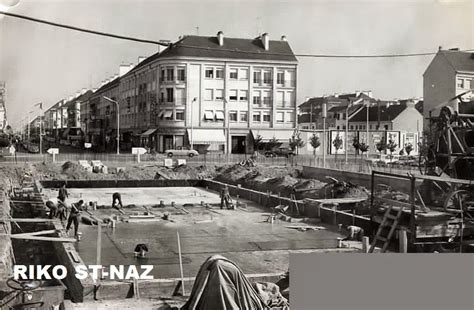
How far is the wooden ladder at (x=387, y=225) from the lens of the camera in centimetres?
604

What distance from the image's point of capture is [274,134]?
27.8 ft

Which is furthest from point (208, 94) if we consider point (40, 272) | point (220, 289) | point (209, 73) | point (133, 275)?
point (40, 272)

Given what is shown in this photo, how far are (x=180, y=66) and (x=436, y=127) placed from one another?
10.5 ft

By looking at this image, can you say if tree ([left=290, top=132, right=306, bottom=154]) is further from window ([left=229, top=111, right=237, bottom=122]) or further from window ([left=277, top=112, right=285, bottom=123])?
window ([left=229, top=111, right=237, bottom=122])

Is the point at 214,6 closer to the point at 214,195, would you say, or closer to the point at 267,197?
the point at 267,197

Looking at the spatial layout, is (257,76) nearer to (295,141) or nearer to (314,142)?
(295,141)

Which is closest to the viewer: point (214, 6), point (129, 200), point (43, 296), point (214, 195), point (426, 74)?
point (43, 296)

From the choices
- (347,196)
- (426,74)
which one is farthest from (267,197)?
(426,74)

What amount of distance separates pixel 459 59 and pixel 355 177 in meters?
6.97

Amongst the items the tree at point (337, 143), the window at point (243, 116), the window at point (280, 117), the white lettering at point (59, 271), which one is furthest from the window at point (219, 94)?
the tree at point (337, 143)

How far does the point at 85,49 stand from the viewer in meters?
5.70

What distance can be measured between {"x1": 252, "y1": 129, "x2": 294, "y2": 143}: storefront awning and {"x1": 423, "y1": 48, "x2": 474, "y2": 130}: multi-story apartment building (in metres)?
2.13

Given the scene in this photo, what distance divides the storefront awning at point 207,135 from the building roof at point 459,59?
283 centimetres

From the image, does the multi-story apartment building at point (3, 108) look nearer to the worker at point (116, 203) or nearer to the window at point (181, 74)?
the window at point (181, 74)
